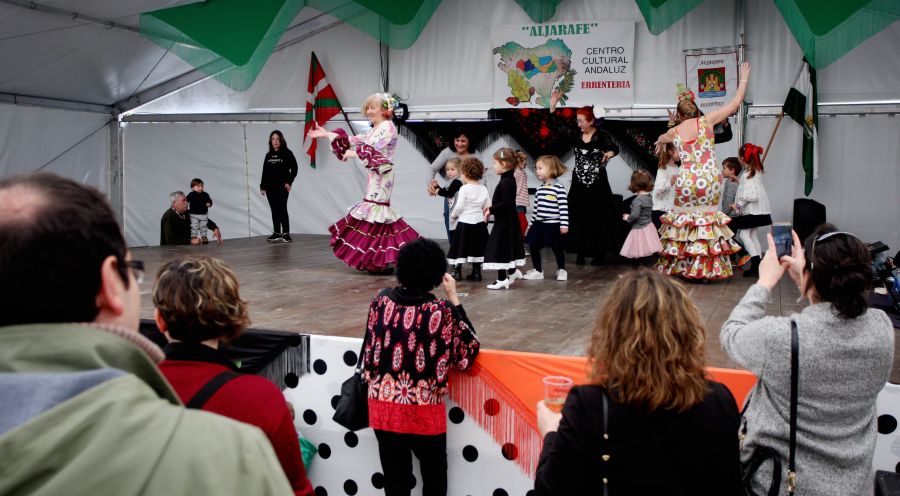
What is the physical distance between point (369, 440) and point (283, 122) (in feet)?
27.2

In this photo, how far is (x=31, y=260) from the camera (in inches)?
31.1

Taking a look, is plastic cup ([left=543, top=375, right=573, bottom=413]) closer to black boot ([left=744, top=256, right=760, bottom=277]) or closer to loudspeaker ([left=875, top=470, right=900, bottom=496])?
loudspeaker ([left=875, top=470, right=900, bottom=496])

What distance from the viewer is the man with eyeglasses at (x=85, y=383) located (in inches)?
26.4

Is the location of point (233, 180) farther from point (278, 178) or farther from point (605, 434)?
point (605, 434)

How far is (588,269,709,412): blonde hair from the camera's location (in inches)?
61.5

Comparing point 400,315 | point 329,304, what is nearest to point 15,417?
point 400,315

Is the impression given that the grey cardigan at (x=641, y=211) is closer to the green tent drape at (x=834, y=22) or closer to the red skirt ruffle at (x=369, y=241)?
the green tent drape at (x=834, y=22)

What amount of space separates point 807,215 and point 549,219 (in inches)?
123

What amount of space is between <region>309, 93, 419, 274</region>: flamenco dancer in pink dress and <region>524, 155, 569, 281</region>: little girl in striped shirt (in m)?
1.05

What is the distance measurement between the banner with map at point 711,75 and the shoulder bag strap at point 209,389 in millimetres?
7898

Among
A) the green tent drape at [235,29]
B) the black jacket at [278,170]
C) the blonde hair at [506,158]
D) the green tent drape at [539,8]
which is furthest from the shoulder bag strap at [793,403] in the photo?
the black jacket at [278,170]

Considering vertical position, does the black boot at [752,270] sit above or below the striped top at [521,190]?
below

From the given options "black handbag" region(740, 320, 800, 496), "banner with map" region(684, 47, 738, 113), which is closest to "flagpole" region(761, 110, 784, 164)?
"banner with map" region(684, 47, 738, 113)

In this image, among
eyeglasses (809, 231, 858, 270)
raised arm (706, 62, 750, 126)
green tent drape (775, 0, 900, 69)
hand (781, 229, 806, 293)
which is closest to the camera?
eyeglasses (809, 231, 858, 270)
